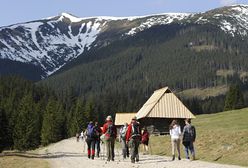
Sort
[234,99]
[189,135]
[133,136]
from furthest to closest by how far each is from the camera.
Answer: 1. [234,99]
2. [189,135]
3. [133,136]

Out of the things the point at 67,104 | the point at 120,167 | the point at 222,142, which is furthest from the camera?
the point at 67,104

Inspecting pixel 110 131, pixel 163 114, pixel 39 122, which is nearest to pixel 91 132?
pixel 110 131

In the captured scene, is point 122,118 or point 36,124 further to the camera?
point 36,124

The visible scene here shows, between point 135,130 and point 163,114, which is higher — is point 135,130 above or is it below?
below

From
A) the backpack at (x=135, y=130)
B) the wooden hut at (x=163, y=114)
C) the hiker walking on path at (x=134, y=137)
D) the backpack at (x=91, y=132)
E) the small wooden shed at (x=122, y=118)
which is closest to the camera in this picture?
the hiker walking on path at (x=134, y=137)

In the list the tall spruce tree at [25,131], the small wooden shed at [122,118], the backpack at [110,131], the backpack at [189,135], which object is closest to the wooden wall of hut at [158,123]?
the small wooden shed at [122,118]

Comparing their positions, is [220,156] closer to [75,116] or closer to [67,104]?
[75,116]

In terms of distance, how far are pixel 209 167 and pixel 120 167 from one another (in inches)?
183

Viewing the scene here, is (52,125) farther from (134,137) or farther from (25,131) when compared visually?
(134,137)

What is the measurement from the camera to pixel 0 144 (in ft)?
325

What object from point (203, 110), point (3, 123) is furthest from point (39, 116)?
point (203, 110)

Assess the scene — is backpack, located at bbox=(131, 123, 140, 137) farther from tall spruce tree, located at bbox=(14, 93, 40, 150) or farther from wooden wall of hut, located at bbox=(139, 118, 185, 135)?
tall spruce tree, located at bbox=(14, 93, 40, 150)

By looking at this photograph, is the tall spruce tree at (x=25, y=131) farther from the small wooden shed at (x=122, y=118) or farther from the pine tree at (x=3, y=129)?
the small wooden shed at (x=122, y=118)

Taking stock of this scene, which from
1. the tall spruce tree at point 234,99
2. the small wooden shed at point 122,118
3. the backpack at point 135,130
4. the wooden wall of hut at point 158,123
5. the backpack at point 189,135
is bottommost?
the backpack at point 189,135
